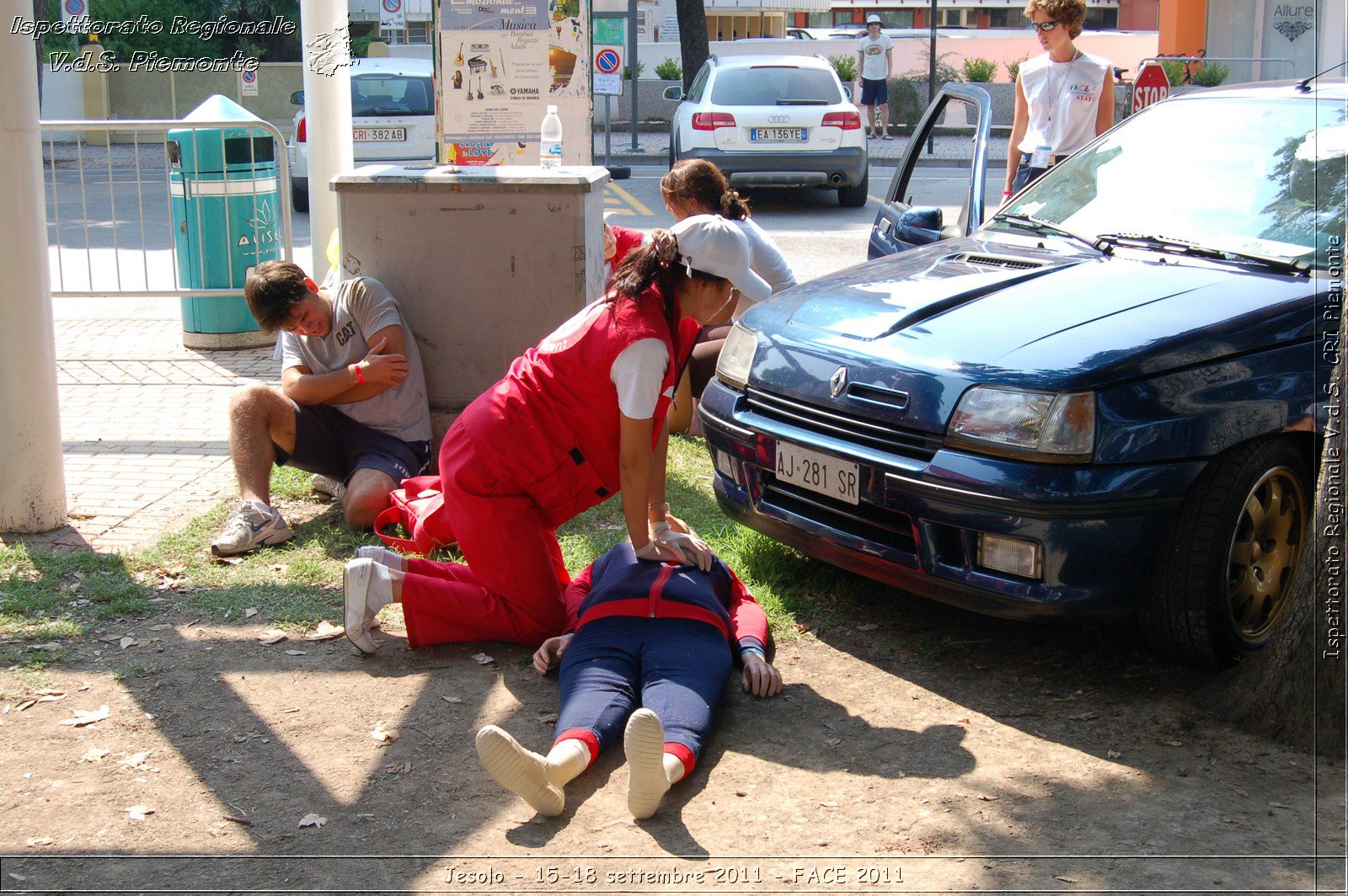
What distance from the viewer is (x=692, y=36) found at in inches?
907

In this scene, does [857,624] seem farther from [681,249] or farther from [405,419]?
[405,419]

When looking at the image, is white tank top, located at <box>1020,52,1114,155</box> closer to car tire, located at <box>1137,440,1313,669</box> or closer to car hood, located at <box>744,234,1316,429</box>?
car hood, located at <box>744,234,1316,429</box>

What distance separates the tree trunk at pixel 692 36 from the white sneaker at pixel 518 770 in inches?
823

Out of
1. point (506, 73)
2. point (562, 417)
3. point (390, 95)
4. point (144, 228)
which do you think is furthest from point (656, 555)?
point (390, 95)

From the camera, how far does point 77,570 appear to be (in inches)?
192

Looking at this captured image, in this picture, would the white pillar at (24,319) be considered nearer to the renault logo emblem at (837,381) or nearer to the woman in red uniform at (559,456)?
the woman in red uniform at (559,456)

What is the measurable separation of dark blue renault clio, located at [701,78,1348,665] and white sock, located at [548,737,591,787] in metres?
1.18

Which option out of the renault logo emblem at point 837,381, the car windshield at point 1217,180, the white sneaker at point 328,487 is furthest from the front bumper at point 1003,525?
the white sneaker at point 328,487

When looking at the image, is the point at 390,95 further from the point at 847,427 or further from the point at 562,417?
the point at 847,427

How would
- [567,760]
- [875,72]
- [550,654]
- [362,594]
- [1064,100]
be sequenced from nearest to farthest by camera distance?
[567,760]
[550,654]
[362,594]
[1064,100]
[875,72]

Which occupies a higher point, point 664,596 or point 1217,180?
point 1217,180

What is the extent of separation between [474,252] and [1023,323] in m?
2.87

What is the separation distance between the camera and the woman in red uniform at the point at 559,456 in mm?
3830

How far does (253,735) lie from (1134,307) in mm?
2885
